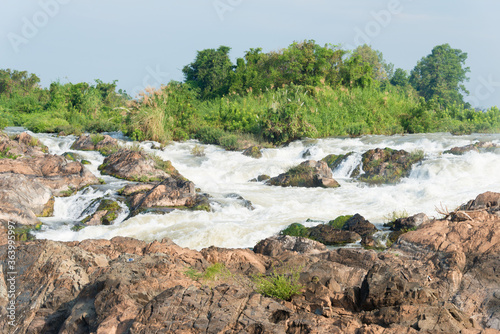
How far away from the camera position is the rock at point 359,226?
9062 millimetres

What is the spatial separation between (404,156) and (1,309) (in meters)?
12.9

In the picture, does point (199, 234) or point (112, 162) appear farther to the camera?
point (112, 162)

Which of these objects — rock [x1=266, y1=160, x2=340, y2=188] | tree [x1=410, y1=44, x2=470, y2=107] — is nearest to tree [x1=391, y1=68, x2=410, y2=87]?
tree [x1=410, y1=44, x2=470, y2=107]

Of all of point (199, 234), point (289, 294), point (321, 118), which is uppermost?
point (321, 118)

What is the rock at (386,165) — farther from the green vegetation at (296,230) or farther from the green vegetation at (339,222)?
the green vegetation at (296,230)

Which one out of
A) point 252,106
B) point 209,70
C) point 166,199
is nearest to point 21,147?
point 166,199

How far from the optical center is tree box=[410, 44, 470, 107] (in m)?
45.1

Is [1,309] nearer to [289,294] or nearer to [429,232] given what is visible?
[289,294]

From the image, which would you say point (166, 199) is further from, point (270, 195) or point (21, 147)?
point (21, 147)

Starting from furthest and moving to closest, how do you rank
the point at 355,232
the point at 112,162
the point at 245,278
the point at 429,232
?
the point at 112,162
the point at 355,232
the point at 429,232
the point at 245,278

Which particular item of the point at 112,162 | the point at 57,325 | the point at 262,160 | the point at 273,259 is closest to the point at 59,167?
the point at 112,162

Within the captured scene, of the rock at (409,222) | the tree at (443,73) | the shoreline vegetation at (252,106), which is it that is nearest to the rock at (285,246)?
the rock at (409,222)

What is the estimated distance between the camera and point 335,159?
16.6m

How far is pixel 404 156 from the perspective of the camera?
15219 millimetres
